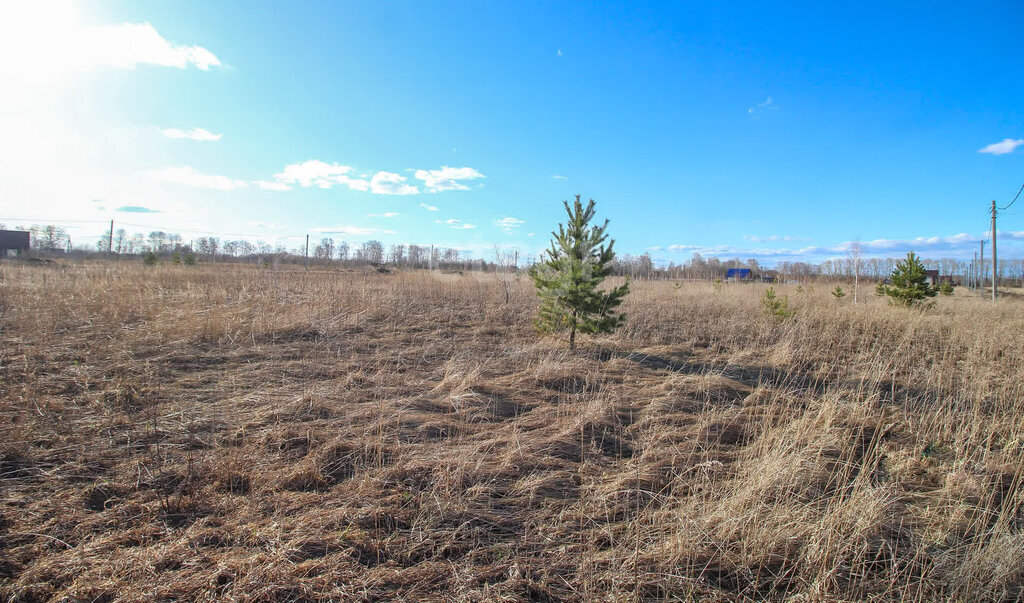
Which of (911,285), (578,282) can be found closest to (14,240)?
(578,282)

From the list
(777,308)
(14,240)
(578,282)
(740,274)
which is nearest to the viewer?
(578,282)

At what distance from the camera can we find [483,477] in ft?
9.51

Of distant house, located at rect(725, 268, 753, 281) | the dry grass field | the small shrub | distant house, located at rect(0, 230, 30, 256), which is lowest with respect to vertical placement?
the dry grass field

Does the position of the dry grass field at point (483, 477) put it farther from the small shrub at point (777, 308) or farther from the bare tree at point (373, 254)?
the bare tree at point (373, 254)

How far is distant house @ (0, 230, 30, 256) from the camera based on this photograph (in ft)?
105

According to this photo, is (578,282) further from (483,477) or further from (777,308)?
(777,308)

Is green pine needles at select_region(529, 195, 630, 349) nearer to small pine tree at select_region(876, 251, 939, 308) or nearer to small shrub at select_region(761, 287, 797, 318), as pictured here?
small shrub at select_region(761, 287, 797, 318)

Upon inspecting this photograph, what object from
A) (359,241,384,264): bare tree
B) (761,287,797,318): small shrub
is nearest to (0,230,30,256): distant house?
(359,241,384,264): bare tree

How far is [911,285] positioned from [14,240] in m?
55.3

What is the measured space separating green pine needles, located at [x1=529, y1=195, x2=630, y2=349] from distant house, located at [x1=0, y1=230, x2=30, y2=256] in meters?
45.2

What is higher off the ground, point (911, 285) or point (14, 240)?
point (14, 240)

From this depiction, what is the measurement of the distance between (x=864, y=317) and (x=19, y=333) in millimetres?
16117

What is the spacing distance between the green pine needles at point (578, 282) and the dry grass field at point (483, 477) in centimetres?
69

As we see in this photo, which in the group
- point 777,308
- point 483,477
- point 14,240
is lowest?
point 483,477
